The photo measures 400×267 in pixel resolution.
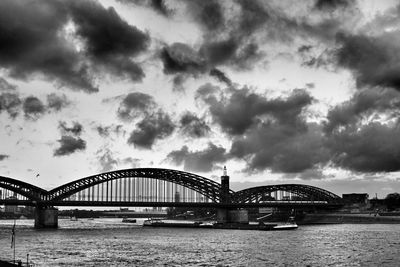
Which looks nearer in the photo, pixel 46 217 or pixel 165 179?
pixel 46 217

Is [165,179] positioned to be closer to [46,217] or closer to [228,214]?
[228,214]

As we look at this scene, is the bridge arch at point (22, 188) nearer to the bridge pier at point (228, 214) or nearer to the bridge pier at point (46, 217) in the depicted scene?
the bridge pier at point (46, 217)

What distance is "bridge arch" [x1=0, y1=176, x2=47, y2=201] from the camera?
524 ft

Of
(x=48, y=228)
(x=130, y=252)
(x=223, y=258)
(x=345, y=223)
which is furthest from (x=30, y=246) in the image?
(x=345, y=223)

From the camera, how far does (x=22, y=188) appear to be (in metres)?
163

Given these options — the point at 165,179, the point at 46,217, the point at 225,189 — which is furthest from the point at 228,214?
the point at 46,217

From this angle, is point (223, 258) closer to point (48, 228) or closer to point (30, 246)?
point (30, 246)

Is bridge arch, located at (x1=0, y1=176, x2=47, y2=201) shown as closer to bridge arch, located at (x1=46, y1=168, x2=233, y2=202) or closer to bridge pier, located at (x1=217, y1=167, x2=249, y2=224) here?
bridge arch, located at (x1=46, y1=168, x2=233, y2=202)

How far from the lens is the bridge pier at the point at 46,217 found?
155 meters

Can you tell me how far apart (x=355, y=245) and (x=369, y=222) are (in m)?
103

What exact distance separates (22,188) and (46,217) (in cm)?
1424

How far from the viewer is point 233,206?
180 m

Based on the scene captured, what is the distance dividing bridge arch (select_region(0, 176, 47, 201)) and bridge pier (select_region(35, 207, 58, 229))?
4474 millimetres

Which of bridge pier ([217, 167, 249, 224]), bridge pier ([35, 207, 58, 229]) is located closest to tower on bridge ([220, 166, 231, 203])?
bridge pier ([217, 167, 249, 224])
